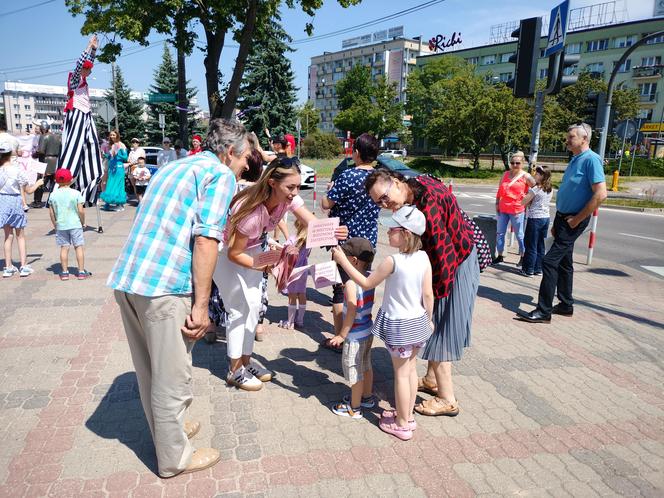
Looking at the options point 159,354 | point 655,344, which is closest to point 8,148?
point 159,354

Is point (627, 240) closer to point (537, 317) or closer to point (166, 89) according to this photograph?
point (537, 317)

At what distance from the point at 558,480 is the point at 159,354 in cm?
244

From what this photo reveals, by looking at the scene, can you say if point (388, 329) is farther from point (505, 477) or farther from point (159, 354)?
point (159, 354)

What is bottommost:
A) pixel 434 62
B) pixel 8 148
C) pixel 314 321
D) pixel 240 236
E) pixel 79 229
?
pixel 314 321

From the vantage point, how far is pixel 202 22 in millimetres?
15781

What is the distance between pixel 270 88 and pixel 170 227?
3823 centimetres

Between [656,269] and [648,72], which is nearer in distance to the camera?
[656,269]

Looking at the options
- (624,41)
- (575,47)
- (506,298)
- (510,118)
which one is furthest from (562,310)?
(575,47)

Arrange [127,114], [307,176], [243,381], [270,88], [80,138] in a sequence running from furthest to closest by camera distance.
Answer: [127,114], [270,88], [307,176], [80,138], [243,381]

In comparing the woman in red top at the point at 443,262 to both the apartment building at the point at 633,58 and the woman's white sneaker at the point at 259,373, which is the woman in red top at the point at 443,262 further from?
the apartment building at the point at 633,58

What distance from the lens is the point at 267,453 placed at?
9.91ft

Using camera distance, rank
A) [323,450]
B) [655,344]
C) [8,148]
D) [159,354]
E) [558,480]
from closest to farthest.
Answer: [159,354] < [558,480] < [323,450] < [655,344] < [8,148]

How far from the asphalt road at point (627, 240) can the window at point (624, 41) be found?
51.6 m

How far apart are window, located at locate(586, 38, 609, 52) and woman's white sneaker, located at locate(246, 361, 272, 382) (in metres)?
70.5
